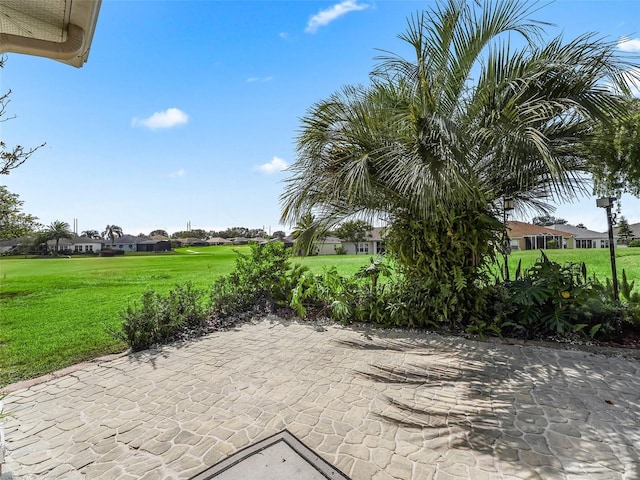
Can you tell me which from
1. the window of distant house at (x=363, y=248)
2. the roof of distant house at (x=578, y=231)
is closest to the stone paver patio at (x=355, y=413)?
the window of distant house at (x=363, y=248)

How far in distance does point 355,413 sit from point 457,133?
364 cm

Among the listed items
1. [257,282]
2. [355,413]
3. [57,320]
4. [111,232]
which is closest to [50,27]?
[355,413]

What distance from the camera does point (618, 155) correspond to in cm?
601

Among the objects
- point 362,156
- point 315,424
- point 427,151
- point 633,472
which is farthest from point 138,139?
point 633,472

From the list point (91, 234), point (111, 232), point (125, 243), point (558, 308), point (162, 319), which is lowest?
point (162, 319)

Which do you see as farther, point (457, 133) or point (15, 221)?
point (15, 221)

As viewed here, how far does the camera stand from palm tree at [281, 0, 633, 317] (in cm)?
403

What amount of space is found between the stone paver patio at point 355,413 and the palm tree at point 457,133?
1.93m

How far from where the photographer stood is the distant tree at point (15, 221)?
A: 10.8 feet

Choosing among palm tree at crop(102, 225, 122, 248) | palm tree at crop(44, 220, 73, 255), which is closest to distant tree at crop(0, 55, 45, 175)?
palm tree at crop(44, 220, 73, 255)

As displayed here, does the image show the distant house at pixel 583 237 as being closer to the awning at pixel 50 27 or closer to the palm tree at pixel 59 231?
the awning at pixel 50 27

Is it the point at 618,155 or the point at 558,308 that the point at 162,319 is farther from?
the point at 618,155

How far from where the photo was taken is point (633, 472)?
2027 mm

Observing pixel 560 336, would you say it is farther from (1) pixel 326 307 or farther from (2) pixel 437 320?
(1) pixel 326 307
